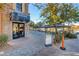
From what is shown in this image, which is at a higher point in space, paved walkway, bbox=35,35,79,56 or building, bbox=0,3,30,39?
building, bbox=0,3,30,39

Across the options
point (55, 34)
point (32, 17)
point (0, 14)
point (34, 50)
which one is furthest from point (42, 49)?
point (0, 14)

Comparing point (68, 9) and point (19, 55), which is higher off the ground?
point (68, 9)

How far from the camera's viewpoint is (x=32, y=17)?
8.89 ft

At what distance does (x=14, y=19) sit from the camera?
8.73ft

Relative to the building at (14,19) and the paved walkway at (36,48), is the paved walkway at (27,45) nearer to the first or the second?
the paved walkway at (36,48)

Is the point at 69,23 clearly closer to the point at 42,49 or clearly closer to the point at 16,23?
the point at 42,49

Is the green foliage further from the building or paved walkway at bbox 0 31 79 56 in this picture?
the building

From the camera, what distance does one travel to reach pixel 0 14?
2.62 meters

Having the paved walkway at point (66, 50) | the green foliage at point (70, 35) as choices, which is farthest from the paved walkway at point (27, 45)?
the green foliage at point (70, 35)

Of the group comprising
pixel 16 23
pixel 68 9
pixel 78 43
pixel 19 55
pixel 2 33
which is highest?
pixel 68 9

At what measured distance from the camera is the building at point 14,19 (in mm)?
2621

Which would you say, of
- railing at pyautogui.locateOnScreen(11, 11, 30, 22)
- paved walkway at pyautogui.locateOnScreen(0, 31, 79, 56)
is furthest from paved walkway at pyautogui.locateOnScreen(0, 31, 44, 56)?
railing at pyautogui.locateOnScreen(11, 11, 30, 22)

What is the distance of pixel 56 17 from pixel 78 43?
1.89 ft

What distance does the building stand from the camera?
8.60ft
